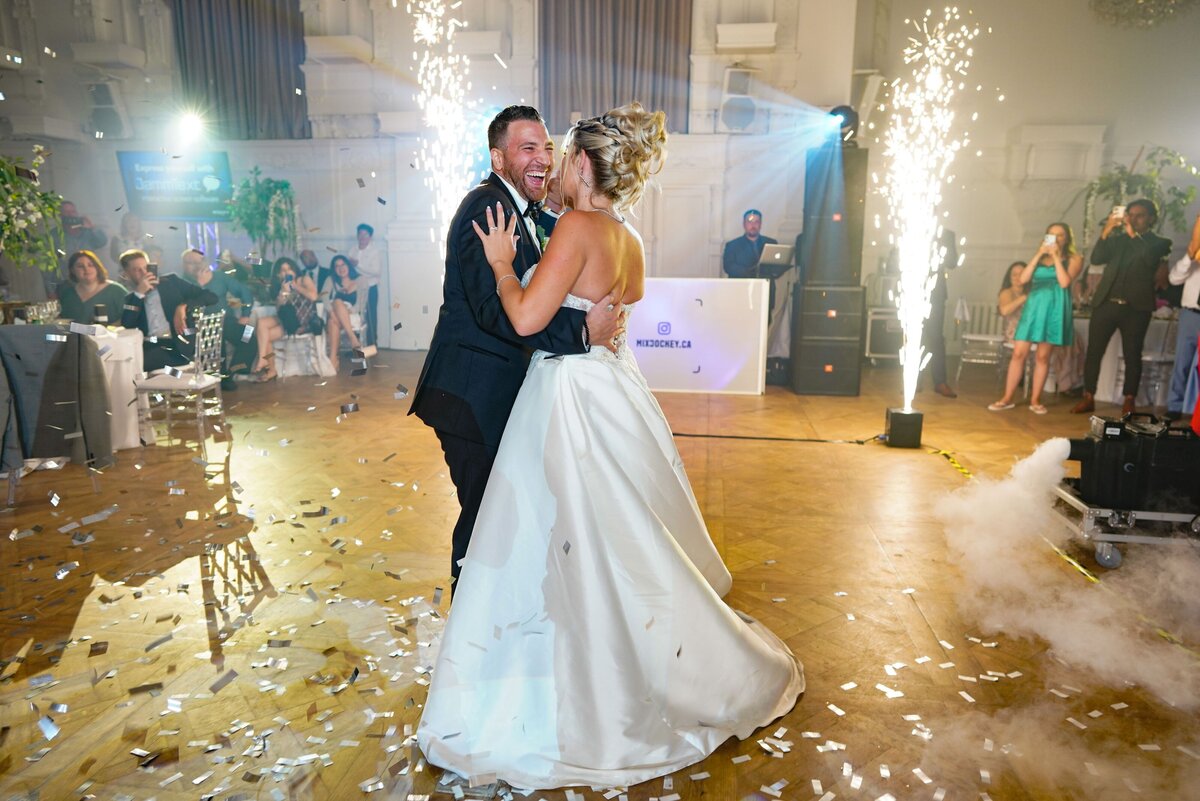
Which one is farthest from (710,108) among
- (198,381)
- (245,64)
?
(198,381)

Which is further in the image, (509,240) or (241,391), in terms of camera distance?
(241,391)

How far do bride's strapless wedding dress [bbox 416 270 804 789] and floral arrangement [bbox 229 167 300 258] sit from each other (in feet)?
28.2

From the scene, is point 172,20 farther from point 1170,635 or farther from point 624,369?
point 1170,635

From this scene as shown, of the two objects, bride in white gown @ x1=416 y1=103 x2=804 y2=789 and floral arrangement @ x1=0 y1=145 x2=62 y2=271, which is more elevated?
floral arrangement @ x1=0 y1=145 x2=62 y2=271

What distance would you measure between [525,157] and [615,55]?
7422 millimetres

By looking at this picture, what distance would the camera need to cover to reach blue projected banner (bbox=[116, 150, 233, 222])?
10164 millimetres

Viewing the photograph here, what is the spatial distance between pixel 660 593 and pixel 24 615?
92.1 inches

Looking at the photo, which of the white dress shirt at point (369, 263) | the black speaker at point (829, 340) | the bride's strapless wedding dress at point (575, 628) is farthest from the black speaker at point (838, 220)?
the bride's strapless wedding dress at point (575, 628)

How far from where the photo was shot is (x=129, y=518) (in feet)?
12.9

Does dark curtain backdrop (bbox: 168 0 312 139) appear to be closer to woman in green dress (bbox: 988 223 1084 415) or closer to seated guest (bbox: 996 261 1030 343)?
seated guest (bbox: 996 261 1030 343)

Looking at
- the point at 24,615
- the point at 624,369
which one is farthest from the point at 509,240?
the point at 24,615

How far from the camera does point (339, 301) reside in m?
8.48

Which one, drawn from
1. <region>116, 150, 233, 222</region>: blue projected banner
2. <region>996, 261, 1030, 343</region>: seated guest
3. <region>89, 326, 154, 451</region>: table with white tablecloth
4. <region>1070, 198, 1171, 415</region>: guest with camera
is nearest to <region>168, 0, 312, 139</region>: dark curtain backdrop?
<region>116, 150, 233, 222</region>: blue projected banner

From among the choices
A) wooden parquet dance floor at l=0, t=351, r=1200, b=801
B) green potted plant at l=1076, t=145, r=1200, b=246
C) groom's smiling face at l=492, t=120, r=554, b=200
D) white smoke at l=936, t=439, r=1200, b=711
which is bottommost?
wooden parquet dance floor at l=0, t=351, r=1200, b=801
